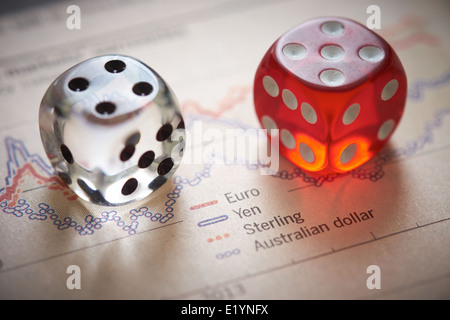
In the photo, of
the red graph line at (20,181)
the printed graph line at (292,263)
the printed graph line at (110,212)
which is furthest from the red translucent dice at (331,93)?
the red graph line at (20,181)

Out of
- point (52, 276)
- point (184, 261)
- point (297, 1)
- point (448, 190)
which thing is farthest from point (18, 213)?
point (297, 1)

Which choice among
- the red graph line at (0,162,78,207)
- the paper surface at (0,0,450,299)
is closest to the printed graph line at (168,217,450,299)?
the paper surface at (0,0,450,299)

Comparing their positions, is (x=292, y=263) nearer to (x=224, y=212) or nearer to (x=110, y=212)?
(x=224, y=212)

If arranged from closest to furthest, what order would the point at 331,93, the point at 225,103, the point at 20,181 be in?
the point at 331,93 → the point at 20,181 → the point at 225,103

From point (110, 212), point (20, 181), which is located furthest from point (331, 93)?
point (20, 181)

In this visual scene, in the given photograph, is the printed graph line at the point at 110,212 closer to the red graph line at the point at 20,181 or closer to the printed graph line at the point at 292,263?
the red graph line at the point at 20,181

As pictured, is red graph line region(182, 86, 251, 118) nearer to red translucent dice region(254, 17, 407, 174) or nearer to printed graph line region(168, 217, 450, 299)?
red translucent dice region(254, 17, 407, 174)

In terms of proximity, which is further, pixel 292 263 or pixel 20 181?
pixel 20 181
